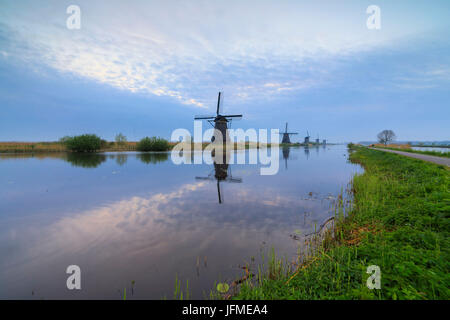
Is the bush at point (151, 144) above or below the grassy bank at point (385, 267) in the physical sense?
above

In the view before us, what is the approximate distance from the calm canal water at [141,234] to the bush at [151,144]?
35560mm

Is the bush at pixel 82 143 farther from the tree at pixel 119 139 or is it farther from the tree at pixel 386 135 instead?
the tree at pixel 386 135

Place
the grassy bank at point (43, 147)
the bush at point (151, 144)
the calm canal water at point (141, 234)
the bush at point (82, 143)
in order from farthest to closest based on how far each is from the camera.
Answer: the bush at point (151, 144) < the bush at point (82, 143) < the grassy bank at point (43, 147) < the calm canal water at point (141, 234)

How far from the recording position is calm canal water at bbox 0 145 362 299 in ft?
13.1

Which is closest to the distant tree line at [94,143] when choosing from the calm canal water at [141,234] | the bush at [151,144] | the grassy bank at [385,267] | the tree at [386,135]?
the bush at [151,144]

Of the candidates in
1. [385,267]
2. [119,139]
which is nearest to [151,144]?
[119,139]

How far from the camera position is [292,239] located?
5672 millimetres

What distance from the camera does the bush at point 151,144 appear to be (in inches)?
1831

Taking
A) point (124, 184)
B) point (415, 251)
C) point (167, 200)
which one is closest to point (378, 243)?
point (415, 251)

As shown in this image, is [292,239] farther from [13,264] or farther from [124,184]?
[124,184]

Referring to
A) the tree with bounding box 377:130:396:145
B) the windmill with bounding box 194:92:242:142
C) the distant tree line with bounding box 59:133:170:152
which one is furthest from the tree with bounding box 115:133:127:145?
the tree with bounding box 377:130:396:145

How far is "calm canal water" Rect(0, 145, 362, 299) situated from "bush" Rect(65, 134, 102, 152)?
112 ft

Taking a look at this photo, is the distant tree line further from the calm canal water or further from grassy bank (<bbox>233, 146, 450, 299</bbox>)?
grassy bank (<bbox>233, 146, 450, 299</bbox>)

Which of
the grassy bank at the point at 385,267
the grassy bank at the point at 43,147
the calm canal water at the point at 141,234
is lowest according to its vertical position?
the calm canal water at the point at 141,234
